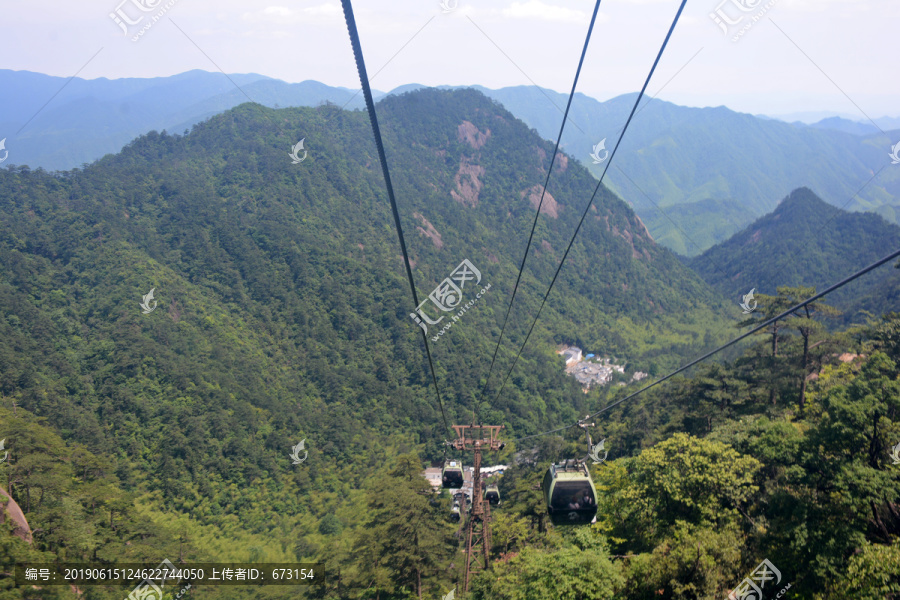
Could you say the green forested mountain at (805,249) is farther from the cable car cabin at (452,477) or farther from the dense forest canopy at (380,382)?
the cable car cabin at (452,477)

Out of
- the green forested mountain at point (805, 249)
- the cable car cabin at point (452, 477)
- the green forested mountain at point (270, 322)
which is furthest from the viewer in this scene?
the green forested mountain at point (805, 249)

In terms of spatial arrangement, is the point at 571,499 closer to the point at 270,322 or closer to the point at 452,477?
the point at 452,477

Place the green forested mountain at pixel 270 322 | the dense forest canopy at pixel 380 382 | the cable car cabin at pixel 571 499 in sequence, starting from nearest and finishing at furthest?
the cable car cabin at pixel 571 499 → the dense forest canopy at pixel 380 382 → the green forested mountain at pixel 270 322

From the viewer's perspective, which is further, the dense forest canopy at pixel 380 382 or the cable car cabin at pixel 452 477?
the cable car cabin at pixel 452 477

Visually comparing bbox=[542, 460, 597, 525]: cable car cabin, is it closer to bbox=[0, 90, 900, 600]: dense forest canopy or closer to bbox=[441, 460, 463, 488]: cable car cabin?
bbox=[0, 90, 900, 600]: dense forest canopy

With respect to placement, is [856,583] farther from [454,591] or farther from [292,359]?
[292,359]

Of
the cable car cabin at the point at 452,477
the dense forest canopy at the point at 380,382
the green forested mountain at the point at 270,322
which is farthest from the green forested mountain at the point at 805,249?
the cable car cabin at the point at 452,477
